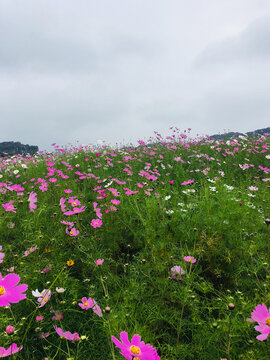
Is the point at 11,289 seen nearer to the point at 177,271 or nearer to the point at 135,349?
the point at 135,349

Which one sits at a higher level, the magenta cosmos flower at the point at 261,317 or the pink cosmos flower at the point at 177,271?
the magenta cosmos flower at the point at 261,317

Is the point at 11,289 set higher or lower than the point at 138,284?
higher

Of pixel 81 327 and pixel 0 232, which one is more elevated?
pixel 0 232

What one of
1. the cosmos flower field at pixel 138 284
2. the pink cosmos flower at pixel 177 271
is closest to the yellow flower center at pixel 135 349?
the cosmos flower field at pixel 138 284

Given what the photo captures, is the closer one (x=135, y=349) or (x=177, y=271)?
A: (x=135, y=349)

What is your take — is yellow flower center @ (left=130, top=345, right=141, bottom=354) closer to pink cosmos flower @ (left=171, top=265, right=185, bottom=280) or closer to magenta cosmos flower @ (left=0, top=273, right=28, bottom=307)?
magenta cosmos flower @ (left=0, top=273, right=28, bottom=307)

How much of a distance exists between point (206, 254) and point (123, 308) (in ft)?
2.29

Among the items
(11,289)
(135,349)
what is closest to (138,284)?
(135,349)

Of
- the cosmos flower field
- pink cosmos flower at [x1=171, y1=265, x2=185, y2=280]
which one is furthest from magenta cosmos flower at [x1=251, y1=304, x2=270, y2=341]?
pink cosmos flower at [x1=171, y1=265, x2=185, y2=280]

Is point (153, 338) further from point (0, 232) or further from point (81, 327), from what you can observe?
point (0, 232)

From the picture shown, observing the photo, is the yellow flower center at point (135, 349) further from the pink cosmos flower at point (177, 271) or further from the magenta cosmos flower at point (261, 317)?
the pink cosmos flower at point (177, 271)

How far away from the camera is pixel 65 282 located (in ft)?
3.97

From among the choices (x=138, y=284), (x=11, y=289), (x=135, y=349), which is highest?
(x=11, y=289)

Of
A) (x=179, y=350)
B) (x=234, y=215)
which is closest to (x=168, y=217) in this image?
(x=234, y=215)
